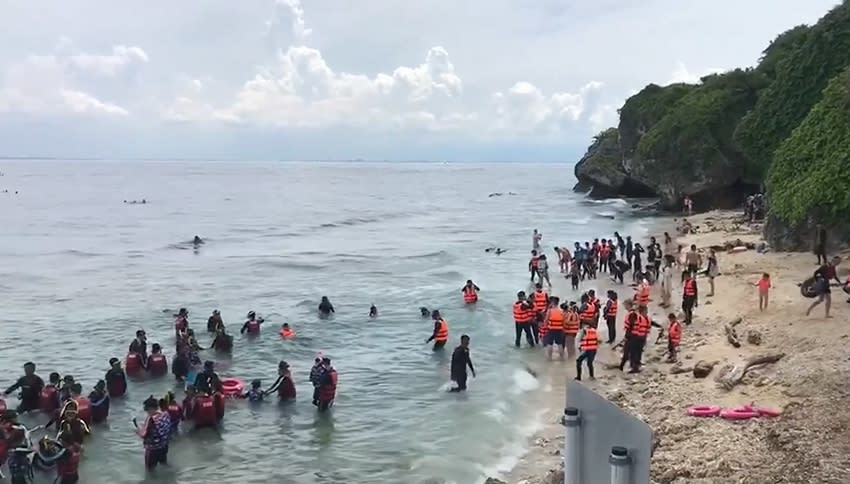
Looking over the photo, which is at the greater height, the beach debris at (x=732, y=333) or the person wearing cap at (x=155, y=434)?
the beach debris at (x=732, y=333)

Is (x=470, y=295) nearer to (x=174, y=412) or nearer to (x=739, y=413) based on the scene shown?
(x=174, y=412)

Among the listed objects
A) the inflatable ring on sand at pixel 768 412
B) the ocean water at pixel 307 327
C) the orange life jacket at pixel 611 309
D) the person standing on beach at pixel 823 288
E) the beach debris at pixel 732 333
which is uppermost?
the person standing on beach at pixel 823 288

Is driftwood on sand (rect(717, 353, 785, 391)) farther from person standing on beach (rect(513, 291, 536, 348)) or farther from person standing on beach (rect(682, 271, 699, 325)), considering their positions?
person standing on beach (rect(513, 291, 536, 348))

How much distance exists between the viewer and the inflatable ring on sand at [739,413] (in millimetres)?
12508

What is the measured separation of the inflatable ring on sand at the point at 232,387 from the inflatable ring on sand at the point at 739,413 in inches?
403

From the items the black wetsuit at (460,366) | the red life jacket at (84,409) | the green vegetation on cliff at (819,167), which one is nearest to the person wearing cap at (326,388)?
the black wetsuit at (460,366)

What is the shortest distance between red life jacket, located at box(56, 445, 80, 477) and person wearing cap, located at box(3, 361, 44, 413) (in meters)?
4.40

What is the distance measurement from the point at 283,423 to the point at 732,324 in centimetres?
1109

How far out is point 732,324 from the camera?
762 inches

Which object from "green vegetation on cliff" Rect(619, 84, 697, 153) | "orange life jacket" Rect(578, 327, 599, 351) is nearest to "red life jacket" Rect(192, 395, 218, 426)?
"orange life jacket" Rect(578, 327, 599, 351)

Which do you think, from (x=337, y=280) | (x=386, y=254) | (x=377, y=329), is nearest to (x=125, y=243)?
(x=386, y=254)

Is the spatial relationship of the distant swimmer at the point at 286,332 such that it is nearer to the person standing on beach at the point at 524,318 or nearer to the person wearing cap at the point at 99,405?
the person standing on beach at the point at 524,318

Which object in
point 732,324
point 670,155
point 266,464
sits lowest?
point 266,464

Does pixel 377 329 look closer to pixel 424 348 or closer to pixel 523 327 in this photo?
pixel 424 348
